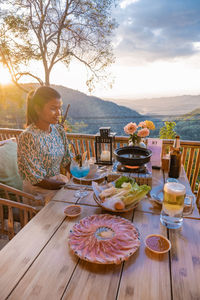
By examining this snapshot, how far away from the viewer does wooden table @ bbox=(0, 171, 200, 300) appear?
69cm

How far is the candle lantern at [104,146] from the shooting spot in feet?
6.58

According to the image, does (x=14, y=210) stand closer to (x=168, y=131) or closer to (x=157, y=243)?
(x=157, y=243)

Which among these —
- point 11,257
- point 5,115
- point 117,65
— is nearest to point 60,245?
point 11,257

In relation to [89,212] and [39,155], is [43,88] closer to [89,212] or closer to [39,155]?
[39,155]

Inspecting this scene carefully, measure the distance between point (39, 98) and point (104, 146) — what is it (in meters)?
0.85

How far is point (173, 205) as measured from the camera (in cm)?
104

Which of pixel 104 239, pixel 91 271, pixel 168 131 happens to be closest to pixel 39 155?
pixel 104 239

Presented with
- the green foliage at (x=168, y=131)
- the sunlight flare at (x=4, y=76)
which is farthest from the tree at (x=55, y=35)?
the green foliage at (x=168, y=131)

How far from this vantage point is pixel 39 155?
1.92 metres

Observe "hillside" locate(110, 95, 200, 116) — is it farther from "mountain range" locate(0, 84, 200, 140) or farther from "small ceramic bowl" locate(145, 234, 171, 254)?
"small ceramic bowl" locate(145, 234, 171, 254)

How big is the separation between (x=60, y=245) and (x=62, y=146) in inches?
57.8

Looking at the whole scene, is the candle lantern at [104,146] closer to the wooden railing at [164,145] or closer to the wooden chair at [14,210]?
the wooden railing at [164,145]

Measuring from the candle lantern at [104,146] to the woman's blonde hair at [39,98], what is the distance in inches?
24.0

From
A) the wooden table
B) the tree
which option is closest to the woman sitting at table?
the wooden table
